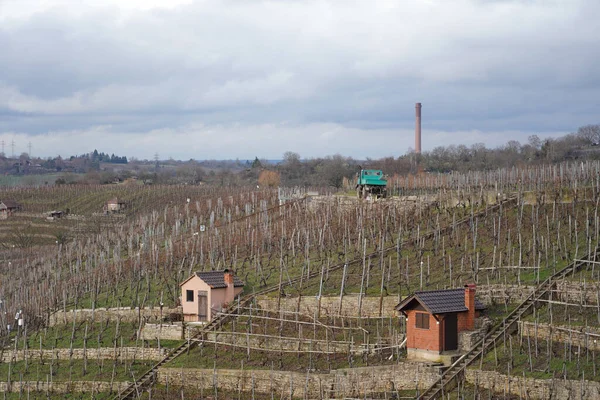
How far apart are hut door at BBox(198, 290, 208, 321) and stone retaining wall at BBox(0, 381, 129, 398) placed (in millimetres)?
5533

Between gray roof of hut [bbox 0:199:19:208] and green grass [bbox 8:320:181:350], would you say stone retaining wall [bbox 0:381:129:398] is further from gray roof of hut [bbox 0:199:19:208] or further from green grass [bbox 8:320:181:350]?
gray roof of hut [bbox 0:199:19:208]

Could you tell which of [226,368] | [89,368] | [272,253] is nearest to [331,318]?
[226,368]

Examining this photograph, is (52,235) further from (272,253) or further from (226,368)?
(226,368)

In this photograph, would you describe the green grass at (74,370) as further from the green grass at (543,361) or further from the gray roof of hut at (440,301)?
the green grass at (543,361)

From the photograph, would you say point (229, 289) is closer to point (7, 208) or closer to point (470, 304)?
point (470, 304)

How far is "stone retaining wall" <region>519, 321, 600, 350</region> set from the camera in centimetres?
2684

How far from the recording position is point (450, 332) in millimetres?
28906

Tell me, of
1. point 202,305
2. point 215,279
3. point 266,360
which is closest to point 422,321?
point 266,360

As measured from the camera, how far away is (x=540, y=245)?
36.8 meters

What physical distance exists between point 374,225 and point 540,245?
36.7 feet

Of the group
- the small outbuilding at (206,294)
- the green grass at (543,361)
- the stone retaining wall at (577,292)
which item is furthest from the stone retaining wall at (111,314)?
the stone retaining wall at (577,292)

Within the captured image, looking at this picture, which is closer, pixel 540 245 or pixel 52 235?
pixel 540 245

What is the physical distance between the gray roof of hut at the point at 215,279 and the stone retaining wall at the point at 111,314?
7.11 feet

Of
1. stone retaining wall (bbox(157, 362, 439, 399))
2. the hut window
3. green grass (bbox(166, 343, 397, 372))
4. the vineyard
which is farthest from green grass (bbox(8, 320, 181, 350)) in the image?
the hut window
